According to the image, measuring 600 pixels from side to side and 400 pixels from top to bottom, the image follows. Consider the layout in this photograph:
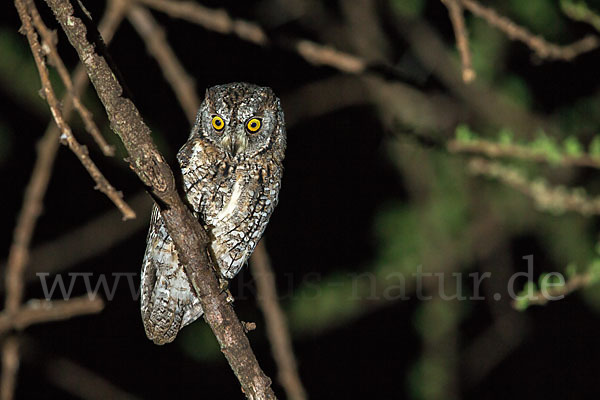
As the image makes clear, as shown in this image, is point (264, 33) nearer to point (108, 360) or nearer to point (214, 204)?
point (214, 204)

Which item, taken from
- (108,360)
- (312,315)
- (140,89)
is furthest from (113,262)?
(312,315)

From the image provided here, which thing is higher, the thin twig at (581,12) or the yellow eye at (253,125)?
the yellow eye at (253,125)

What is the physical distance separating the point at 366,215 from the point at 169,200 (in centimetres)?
462

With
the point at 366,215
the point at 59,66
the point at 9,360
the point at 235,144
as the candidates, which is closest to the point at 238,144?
the point at 235,144

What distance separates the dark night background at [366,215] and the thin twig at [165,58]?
2.43ft

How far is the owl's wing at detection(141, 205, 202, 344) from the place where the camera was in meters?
3.23

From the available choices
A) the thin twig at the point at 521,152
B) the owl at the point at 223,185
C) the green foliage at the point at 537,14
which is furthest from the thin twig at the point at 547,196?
the green foliage at the point at 537,14

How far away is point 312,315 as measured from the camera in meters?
4.76

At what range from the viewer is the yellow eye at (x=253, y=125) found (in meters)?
3.15

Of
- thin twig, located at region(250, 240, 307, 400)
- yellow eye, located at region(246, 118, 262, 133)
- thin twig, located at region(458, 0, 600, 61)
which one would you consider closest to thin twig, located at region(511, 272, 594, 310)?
thin twig, located at region(458, 0, 600, 61)

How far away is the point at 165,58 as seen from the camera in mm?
3082

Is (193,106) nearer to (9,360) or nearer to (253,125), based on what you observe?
(253,125)

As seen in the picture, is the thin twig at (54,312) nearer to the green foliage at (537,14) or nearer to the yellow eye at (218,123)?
the yellow eye at (218,123)

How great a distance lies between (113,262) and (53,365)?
4.30ft
